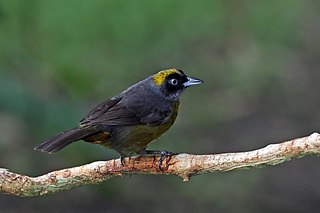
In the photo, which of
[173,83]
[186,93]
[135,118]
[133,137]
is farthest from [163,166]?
[186,93]

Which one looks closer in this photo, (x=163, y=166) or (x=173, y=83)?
(x=163, y=166)

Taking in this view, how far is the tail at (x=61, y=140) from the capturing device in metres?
5.38

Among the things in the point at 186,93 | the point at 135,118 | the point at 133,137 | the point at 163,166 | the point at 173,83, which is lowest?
the point at 163,166

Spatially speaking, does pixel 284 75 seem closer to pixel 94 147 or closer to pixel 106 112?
pixel 94 147

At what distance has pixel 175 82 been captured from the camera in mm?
6320

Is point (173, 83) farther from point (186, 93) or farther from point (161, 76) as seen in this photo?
point (186, 93)

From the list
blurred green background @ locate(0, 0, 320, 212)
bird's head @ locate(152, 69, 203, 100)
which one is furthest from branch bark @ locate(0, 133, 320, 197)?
blurred green background @ locate(0, 0, 320, 212)

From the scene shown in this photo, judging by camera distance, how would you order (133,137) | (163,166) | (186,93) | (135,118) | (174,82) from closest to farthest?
(163,166)
(133,137)
(135,118)
(174,82)
(186,93)

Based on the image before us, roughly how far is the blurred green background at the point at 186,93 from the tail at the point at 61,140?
1590mm

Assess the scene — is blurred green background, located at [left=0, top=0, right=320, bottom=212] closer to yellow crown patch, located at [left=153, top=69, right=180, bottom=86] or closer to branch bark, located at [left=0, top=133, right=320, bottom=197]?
yellow crown patch, located at [left=153, top=69, right=180, bottom=86]

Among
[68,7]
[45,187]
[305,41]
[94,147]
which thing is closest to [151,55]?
[68,7]

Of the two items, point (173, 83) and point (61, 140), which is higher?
point (173, 83)

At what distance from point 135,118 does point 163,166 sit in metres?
1.03

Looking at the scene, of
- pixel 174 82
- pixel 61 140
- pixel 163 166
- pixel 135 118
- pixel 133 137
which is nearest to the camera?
pixel 163 166
